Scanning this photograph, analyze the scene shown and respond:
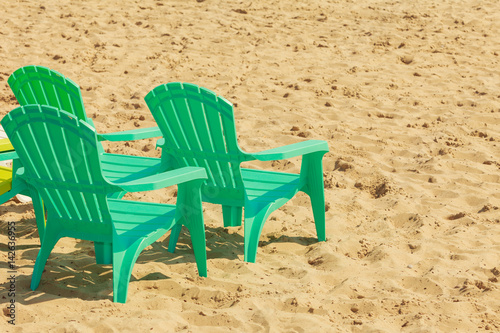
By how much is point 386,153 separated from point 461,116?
1149 mm

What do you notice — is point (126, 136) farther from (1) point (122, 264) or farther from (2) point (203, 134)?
(1) point (122, 264)

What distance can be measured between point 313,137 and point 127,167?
229cm

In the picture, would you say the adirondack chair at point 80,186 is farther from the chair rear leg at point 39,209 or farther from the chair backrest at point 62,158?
the chair rear leg at point 39,209

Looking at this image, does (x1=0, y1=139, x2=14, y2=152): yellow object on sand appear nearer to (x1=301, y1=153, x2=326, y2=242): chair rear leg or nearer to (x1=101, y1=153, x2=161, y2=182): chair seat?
(x1=101, y1=153, x2=161, y2=182): chair seat

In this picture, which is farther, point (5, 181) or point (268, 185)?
point (268, 185)

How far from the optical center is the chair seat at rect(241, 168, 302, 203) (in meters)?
3.86

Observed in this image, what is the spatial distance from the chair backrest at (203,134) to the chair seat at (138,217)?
355 millimetres

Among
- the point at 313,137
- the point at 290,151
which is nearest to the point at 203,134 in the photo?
the point at 290,151

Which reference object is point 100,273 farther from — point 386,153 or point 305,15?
point 305,15

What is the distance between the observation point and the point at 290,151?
371cm

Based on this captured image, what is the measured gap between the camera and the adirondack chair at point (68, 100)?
158 inches

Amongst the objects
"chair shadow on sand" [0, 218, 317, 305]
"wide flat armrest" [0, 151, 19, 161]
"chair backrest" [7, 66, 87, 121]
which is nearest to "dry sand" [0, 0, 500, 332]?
"chair shadow on sand" [0, 218, 317, 305]

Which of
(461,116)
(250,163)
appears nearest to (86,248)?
(250,163)

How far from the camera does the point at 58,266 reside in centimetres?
366
